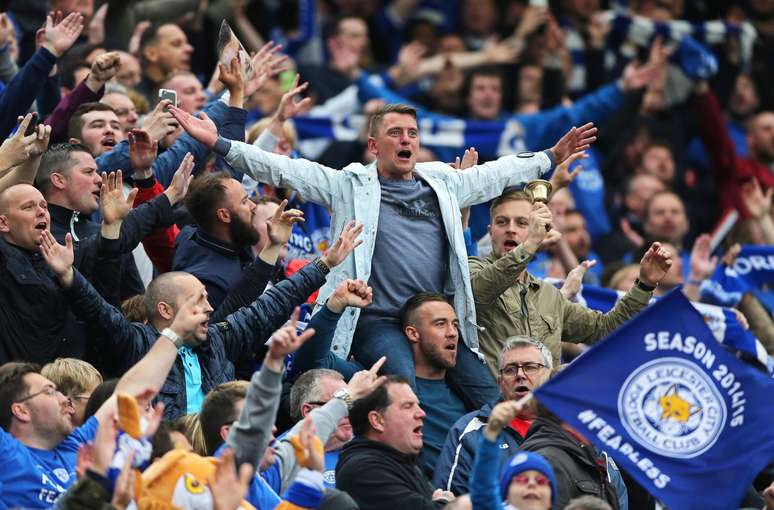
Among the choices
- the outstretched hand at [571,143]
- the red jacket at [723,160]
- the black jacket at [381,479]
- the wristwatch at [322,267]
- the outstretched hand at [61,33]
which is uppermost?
the outstretched hand at [61,33]

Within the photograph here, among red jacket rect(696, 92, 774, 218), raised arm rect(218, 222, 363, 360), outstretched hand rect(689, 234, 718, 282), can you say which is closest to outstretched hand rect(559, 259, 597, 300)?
outstretched hand rect(689, 234, 718, 282)

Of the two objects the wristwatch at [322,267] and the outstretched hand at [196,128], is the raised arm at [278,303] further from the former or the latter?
the outstretched hand at [196,128]

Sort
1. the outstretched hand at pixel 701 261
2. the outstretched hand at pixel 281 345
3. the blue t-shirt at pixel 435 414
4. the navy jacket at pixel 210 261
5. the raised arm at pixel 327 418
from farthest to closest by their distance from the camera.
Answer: the outstretched hand at pixel 701 261, the navy jacket at pixel 210 261, the blue t-shirt at pixel 435 414, the raised arm at pixel 327 418, the outstretched hand at pixel 281 345

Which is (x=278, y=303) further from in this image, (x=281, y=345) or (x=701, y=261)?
A: (x=701, y=261)

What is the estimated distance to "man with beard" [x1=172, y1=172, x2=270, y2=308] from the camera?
11.0m

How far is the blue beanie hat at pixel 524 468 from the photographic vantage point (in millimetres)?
8430

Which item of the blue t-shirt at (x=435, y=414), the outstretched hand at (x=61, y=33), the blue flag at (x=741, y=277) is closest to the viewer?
the blue t-shirt at (x=435, y=414)

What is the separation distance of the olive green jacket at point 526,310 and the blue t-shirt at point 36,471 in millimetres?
3110

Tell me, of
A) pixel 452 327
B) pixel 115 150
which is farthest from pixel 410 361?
pixel 115 150

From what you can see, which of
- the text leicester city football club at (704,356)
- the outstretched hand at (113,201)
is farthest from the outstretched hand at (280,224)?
the text leicester city football club at (704,356)

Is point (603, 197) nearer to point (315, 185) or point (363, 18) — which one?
point (363, 18)

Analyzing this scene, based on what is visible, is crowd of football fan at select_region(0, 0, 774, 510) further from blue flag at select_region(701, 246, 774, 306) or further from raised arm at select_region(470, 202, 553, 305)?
blue flag at select_region(701, 246, 774, 306)

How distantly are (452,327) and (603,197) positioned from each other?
653 centimetres

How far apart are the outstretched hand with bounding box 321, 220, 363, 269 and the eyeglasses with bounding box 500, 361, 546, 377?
1097 millimetres
